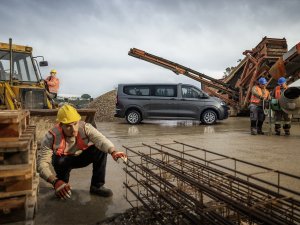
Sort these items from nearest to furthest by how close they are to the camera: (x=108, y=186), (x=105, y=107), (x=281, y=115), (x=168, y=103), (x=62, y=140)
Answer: (x=62, y=140), (x=108, y=186), (x=281, y=115), (x=168, y=103), (x=105, y=107)

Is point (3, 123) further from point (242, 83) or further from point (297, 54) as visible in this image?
point (242, 83)

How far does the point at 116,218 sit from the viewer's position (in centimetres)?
303

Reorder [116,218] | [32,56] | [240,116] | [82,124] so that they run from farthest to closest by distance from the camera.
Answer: [240,116], [32,56], [82,124], [116,218]

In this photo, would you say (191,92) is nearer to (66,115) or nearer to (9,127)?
(66,115)

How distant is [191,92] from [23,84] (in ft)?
24.3

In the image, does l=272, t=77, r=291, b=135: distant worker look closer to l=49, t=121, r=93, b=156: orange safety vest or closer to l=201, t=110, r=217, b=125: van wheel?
l=201, t=110, r=217, b=125: van wheel

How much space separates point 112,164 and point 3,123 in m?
3.20

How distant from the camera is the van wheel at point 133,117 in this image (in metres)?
13.5

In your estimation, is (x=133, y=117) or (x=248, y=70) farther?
(x=248, y=70)

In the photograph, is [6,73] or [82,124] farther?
[6,73]

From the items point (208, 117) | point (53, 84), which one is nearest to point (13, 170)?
point (53, 84)

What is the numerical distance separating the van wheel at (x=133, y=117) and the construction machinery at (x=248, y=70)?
3659 millimetres

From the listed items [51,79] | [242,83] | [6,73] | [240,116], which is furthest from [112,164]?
[240,116]

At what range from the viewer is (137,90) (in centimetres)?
1344
